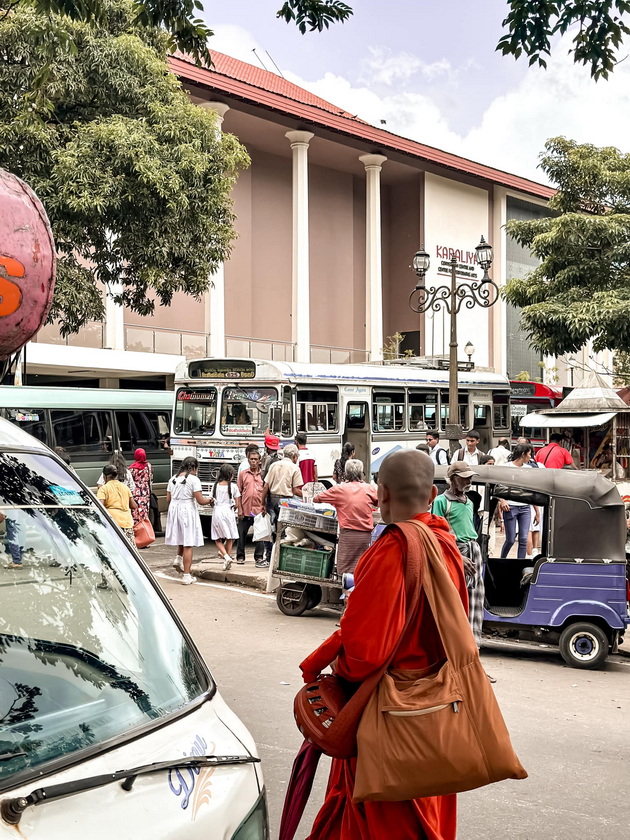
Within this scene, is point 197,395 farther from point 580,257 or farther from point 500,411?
point 500,411

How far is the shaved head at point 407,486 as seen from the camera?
311cm

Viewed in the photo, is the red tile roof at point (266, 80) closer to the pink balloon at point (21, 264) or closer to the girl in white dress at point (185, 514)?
the girl in white dress at point (185, 514)

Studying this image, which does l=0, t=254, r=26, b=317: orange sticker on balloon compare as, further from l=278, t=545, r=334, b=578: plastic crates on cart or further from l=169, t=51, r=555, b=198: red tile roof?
l=169, t=51, r=555, b=198: red tile roof

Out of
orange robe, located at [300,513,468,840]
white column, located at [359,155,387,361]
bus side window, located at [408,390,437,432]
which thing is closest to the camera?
orange robe, located at [300,513,468,840]

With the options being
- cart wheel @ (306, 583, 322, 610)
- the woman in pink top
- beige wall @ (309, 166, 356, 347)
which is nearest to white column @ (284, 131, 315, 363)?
beige wall @ (309, 166, 356, 347)

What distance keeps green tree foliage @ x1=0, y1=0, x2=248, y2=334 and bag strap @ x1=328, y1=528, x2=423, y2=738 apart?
37.9 feet

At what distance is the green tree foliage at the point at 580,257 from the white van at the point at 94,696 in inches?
648

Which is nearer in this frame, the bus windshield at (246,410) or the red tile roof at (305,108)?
the bus windshield at (246,410)

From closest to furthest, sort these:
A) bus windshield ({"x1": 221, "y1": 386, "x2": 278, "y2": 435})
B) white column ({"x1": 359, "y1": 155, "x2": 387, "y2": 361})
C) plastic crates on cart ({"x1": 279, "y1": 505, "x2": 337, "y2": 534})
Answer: plastic crates on cart ({"x1": 279, "y1": 505, "x2": 337, "y2": 534}) → bus windshield ({"x1": 221, "y1": 386, "x2": 278, "y2": 435}) → white column ({"x1": 359, "y1": 155, "x2": 387, "y2": 361})

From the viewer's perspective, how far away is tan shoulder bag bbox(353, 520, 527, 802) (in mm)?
2695

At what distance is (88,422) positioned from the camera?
1755cm

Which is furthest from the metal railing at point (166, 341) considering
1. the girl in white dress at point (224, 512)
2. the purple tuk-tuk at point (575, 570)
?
the purple tuk-tuk at point (575, 570)

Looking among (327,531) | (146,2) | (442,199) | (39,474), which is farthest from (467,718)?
(442,199)

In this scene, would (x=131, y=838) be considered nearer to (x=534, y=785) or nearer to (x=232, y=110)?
(x=534, y=785)
